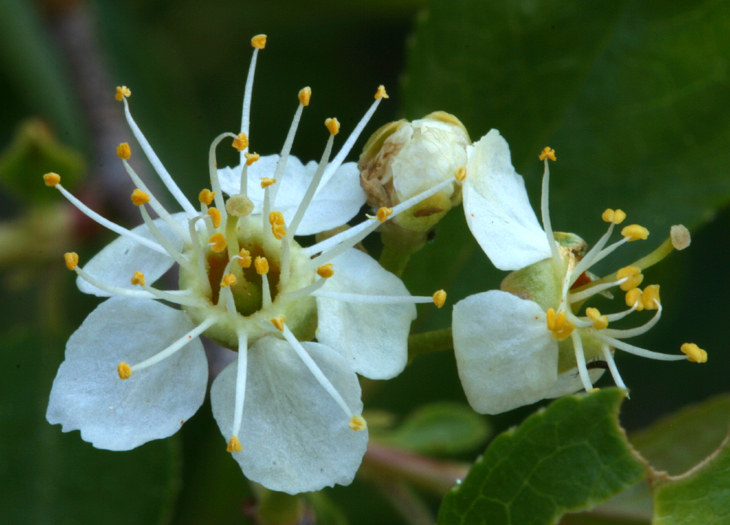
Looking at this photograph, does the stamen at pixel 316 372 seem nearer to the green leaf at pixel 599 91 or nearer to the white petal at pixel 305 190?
Answer: the white petal at pixel 305 190

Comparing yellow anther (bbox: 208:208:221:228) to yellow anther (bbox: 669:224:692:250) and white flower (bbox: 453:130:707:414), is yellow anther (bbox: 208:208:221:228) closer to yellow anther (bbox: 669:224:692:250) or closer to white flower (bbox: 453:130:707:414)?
white flower (bbox: 453:130:707:414)

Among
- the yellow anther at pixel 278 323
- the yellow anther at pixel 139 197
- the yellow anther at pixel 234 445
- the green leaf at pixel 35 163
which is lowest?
→ the green leaf at pixel 35 163

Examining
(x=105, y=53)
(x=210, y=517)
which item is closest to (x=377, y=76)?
(x=105, y=53)

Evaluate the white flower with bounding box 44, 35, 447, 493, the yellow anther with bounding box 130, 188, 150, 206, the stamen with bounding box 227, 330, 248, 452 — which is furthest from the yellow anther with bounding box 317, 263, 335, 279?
the yellow anther with bounding box 130, 188, 150, 206

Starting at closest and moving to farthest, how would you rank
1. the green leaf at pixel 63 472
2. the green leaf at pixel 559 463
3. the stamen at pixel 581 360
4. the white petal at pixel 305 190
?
the green leaf at pixel 559 463, the stamen at pixel 581 360, the white petal at pixel 305 190, the green leaf at pixel 63 472

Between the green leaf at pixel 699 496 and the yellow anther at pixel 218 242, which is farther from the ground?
the yellow anther at pixel 218 242

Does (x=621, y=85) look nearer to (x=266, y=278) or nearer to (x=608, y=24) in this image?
(x=608, y=24)

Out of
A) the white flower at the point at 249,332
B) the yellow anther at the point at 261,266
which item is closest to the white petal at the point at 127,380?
the white flower at the point at 249,332

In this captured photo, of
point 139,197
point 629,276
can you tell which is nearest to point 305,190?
point 139,197
